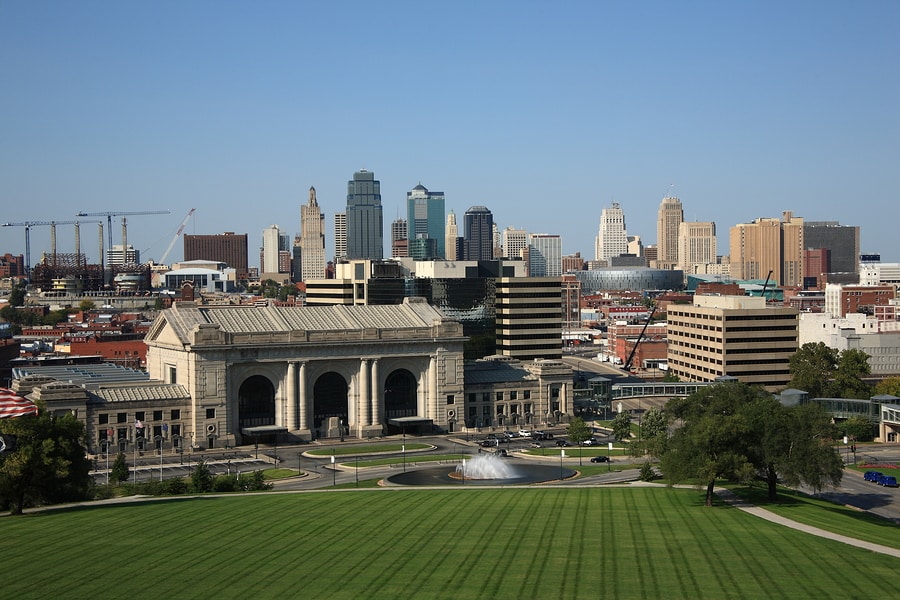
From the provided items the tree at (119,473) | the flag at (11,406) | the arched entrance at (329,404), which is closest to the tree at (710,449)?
the flag at (11,406)

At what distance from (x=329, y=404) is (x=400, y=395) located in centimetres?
955

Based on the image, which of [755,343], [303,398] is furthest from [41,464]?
[755,343]

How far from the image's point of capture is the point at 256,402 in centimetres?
13475

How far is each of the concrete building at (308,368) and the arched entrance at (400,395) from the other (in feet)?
0.39

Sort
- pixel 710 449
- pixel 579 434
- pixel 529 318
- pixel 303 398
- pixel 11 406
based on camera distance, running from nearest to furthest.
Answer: pixel 11 406, pixel 710 449, pixel 579 434, pixel 303 398, pixel 529 318

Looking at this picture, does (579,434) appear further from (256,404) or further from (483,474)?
(256,404)

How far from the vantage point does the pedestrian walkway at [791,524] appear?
236 feet

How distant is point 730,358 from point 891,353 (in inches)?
1205

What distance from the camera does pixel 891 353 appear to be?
18800 cm

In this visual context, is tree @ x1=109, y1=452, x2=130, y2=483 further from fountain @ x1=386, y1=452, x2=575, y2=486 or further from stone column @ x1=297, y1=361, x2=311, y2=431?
stone column @ x1=297, y1=361, x2=311, y2=431

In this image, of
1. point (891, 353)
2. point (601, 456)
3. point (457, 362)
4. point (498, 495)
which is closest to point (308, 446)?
point (457, 362)

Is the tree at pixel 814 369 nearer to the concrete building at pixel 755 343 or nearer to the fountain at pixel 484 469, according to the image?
the concrete building at pixel 755 343

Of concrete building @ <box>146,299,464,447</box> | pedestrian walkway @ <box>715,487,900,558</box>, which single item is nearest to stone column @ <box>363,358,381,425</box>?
concrete building @ <box>146,299,464,447</box>

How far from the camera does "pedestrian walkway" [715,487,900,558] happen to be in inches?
2832
